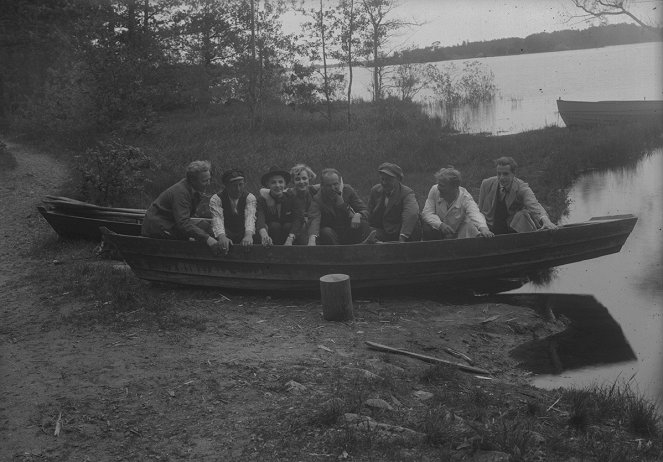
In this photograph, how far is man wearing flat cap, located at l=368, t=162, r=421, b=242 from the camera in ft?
24.8

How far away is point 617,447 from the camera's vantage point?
419cm

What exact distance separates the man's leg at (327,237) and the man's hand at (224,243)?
1.12m

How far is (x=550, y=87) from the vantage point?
32.2m

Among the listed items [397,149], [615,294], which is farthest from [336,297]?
[397,149]

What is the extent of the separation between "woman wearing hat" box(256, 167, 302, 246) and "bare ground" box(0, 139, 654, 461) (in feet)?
2.51

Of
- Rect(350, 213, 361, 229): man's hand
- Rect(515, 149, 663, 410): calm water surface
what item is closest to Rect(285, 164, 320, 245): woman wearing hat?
Rect(350, 213, 361, 229): man's hand

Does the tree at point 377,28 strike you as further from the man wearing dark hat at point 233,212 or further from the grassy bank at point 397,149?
the man wearing dark hat at point 233,212

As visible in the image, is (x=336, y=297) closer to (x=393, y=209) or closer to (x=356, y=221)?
(x=356, y=221)

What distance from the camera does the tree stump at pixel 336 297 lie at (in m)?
6.47

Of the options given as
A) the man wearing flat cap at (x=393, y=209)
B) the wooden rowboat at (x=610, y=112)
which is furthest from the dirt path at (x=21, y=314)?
the wooden rowboat at (x=610, y=112)

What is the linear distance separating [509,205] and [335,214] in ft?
6.95

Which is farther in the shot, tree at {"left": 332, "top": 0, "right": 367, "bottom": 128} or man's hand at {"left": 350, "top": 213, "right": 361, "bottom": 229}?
tree at {"left": 332, "top": 0, "right": 367, "bottom": 128}

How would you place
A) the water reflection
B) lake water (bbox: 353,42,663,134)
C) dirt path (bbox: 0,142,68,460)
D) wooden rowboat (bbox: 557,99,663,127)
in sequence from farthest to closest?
lake water (bbox: 353,42,663,134) → wooden rowboat (bbox: 557,99,663,127) → the water reflection → dirt path (bbox: 0,142,68,460)

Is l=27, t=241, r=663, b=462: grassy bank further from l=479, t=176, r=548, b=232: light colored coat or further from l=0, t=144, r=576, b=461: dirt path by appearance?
l=479, t=176, r=548, b=232: light colored coat
